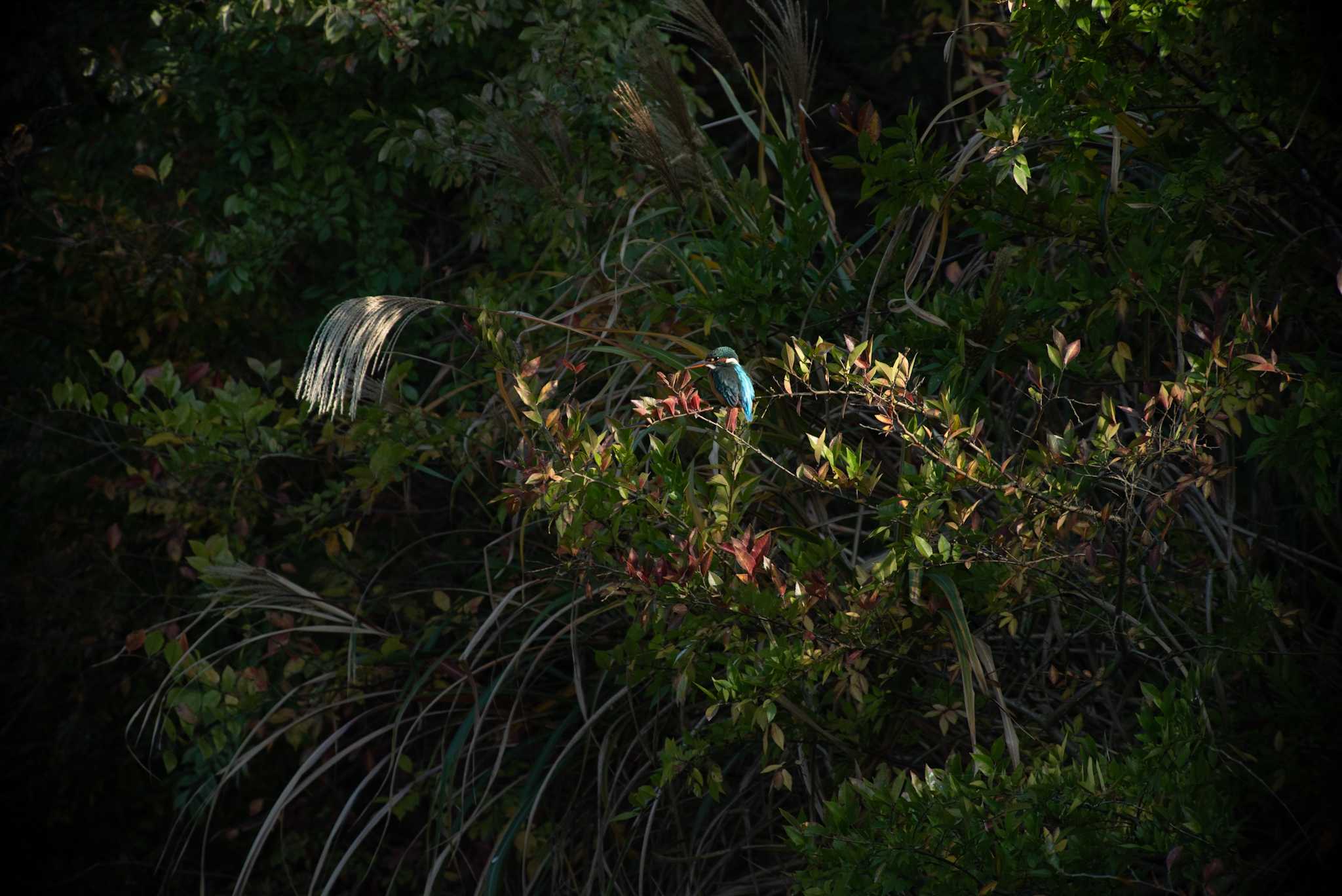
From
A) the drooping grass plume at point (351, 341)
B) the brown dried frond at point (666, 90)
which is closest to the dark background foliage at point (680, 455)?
the brown dried frond at point (666, 90)

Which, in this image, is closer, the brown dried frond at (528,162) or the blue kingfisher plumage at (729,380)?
the blue kingfisher plumage at (729,380)

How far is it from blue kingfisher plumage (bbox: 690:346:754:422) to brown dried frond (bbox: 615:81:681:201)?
A: 1.63ft

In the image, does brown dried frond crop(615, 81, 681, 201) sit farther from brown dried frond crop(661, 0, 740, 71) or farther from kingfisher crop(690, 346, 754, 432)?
kingfisher crop(690, 346, 754, 432)

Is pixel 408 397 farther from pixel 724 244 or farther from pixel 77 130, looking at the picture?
pixel 77 130

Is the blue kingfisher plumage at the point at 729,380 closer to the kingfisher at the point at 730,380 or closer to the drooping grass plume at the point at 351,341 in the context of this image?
the kingfisher at the point at 730,380

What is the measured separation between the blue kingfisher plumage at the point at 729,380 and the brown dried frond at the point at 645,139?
1.63 feet

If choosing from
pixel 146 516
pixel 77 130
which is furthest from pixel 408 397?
pixel 77 130

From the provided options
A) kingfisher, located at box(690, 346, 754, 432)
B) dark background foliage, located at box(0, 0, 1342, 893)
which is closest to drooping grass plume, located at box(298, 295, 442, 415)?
dark background foliage, located at box(0, 0, 1342, 893)

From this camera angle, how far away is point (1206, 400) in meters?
1.96

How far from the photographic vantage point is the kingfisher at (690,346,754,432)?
226cm

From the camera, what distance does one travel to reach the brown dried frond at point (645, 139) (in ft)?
8.45

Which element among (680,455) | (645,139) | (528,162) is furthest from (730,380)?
(528,162)

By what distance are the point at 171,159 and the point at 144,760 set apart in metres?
1.74

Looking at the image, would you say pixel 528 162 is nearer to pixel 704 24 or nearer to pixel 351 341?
pixel 704 24
